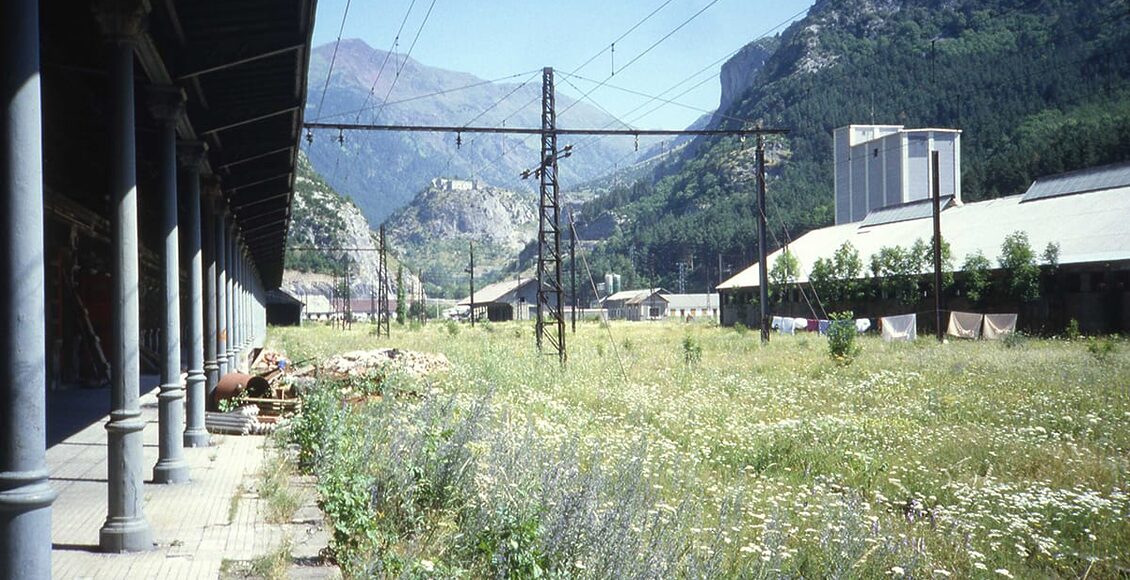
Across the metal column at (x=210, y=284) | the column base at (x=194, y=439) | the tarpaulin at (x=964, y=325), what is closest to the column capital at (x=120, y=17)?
the column base at (x=194, y=439)

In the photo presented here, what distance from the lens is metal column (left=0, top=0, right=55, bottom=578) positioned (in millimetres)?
3635

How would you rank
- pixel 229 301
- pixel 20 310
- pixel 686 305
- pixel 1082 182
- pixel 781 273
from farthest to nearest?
pixel 686 305, pixel 781 273, pixel 1082 182, pixel 229 301, pixel 20 310

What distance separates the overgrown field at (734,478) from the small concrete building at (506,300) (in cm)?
9059

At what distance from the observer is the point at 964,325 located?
1394 inches

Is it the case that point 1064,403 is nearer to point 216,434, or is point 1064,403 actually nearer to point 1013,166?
point 216,434

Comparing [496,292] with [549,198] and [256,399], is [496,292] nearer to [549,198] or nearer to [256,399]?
[549,198]

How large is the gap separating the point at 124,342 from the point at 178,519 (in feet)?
4.99

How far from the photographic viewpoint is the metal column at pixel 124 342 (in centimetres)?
566

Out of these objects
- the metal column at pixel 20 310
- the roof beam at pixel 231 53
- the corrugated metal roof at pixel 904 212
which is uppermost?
the corrugated metal roof at pixel 904 212

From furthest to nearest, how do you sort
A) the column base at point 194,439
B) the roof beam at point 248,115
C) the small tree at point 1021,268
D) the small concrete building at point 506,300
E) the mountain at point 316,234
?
the mountain at point 316,234 → the small concrete building at point 506,300 → the small tree at point 1021,268 → the column base at point 194,439 → the roof beam at point 248,115

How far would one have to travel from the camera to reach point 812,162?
123312 mm

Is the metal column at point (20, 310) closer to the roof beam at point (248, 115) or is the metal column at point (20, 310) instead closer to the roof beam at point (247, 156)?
the roof beam at point (248, 115)

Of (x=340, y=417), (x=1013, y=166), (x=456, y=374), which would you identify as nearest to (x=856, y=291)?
(x=456, y=374)

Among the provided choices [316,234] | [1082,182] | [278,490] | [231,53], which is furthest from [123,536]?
[316,234]
